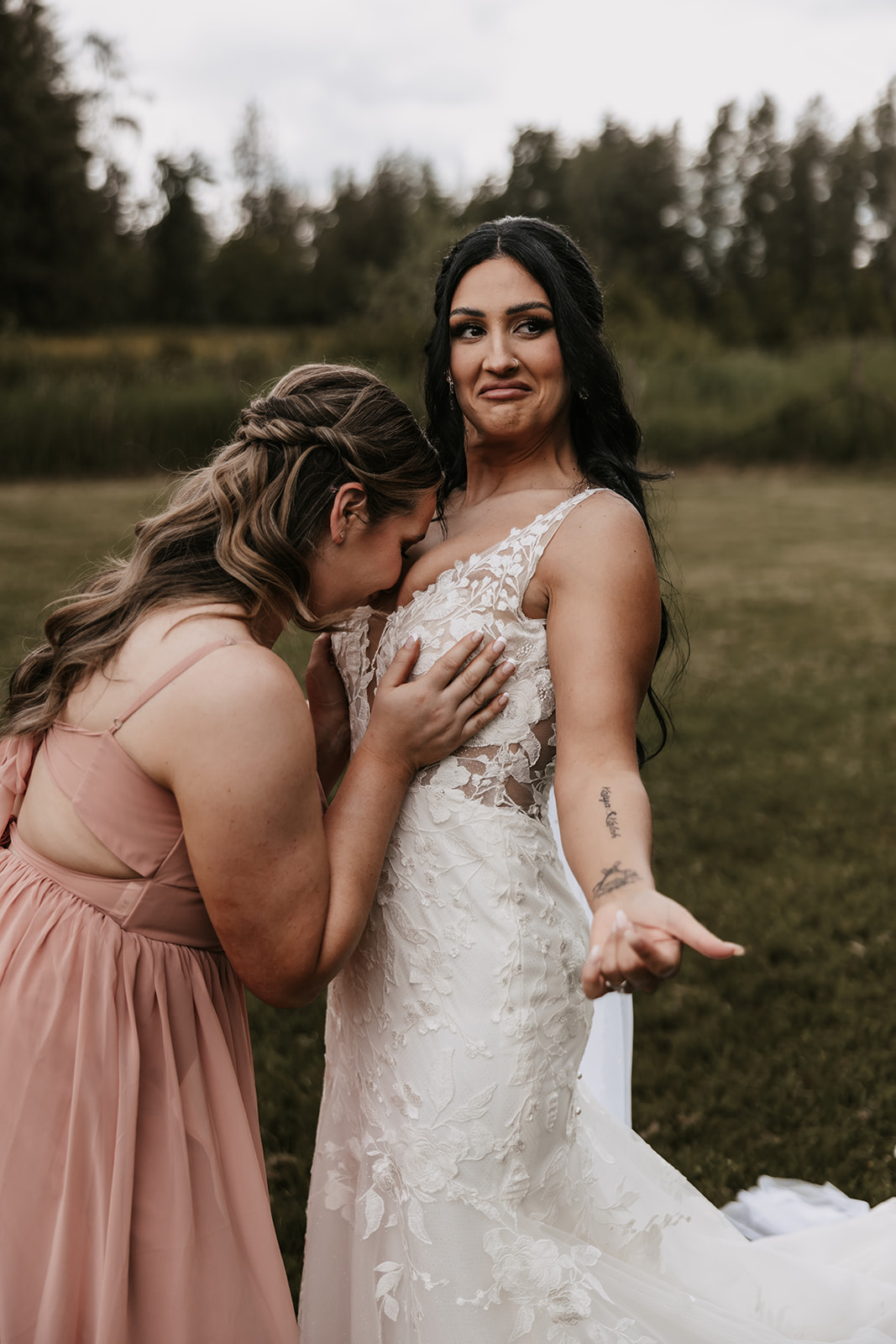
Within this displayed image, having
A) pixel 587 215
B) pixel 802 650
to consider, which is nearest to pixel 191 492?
pixel 802 650

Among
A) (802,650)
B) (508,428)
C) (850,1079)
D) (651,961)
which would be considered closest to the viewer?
(651,961)

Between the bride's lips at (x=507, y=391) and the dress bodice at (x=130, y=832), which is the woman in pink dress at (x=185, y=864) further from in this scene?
the bride's lips at (x=507, y=391)

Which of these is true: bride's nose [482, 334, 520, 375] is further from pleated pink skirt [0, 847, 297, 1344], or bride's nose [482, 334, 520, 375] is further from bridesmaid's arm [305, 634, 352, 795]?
pleated pink skirt [0, 847, 297, 1344]

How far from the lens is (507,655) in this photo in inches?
88.2

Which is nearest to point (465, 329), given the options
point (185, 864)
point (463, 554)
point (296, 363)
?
point (463, 554)

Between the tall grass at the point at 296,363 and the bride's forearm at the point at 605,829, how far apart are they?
17875 mm

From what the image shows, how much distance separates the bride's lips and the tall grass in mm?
17248

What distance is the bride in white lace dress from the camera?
2.12 m

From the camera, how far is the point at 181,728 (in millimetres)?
1850

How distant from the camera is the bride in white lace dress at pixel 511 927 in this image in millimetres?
2119

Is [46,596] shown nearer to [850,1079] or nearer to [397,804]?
[850,1079]

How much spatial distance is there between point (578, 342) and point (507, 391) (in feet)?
0.58

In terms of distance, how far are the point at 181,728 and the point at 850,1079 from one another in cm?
343

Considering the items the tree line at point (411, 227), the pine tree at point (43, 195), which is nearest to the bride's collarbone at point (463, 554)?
the tree line at point (411, 227)
